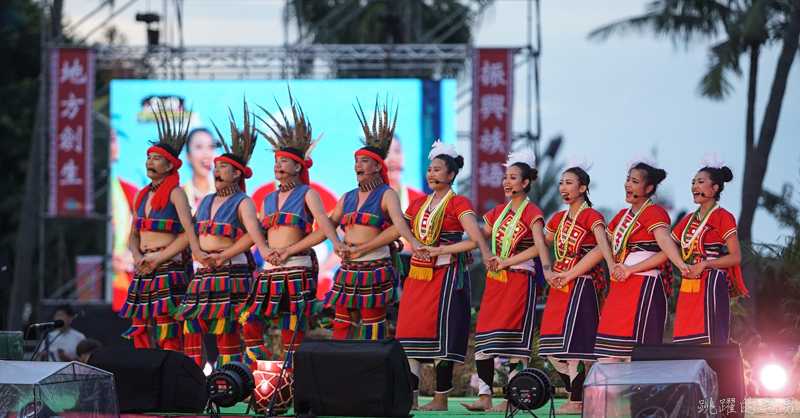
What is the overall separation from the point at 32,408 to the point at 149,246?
2.21 meters

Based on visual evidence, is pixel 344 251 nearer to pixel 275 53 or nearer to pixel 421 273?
pixel 421 273

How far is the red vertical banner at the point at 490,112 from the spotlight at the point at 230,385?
7623 mm

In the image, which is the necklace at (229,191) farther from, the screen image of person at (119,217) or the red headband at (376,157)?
the screen image of person at (119,217)

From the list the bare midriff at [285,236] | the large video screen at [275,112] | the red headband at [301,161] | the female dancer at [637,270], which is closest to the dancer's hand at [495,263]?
the female dancer at [637,270]

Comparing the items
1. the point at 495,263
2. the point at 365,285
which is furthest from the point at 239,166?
the point at 495,263

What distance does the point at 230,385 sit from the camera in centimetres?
532

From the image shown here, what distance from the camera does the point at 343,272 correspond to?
632 cm

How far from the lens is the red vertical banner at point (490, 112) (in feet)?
41.7

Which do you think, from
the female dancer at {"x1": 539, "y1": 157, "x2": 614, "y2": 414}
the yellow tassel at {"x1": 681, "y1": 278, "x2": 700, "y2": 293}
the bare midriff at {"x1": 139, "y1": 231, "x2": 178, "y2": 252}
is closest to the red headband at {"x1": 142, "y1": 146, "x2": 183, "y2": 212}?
the bare midriff at {"x1": 139, "y1": 231, "x2": 178, "y2": 252}

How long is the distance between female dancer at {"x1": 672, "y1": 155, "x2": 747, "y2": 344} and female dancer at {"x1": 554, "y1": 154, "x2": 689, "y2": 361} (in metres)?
0.14

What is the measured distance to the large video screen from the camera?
492 inches

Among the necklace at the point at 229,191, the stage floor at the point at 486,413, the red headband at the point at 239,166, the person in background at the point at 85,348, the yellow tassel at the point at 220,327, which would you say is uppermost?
the red headband at the point at 239,166

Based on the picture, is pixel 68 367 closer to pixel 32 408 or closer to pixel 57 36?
pixel 32 408

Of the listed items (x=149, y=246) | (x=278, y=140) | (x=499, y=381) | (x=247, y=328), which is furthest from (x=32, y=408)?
(x=499, y=381)
